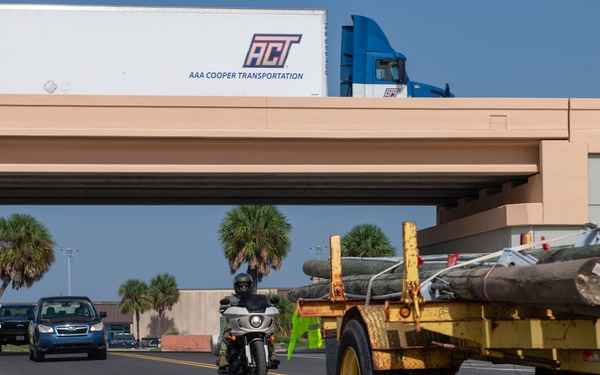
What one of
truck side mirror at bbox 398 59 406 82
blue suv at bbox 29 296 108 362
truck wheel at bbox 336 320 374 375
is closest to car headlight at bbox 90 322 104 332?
blue suv at bbox 29 296 108 362

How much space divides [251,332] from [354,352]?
5.09 m

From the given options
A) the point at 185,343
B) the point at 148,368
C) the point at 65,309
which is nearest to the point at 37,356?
the point at 65,309

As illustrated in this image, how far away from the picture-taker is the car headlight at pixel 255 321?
14.0 meters

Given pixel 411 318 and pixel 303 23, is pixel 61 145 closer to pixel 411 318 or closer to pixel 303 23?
pixel 303 23

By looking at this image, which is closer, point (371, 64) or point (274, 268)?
point (371, 64)

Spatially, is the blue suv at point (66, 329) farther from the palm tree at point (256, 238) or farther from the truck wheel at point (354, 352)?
the palm tree at point (256, 238)

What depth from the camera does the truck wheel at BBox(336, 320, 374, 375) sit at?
8.68 meters

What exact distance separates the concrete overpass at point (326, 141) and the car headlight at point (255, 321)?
15.5 metres

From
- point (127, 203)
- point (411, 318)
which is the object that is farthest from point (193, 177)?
point (411, 318)

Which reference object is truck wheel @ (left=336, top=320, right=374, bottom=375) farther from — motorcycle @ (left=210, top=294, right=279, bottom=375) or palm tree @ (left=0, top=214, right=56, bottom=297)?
palm tree @ (left=0, top=214, right=56, bottom=297)

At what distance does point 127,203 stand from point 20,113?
1073 cm

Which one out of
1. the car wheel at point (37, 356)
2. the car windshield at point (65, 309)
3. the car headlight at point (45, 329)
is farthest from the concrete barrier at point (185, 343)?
the car headlight at point (45, 329)

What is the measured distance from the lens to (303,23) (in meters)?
31.0

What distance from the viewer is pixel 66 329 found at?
2842 centimetres
